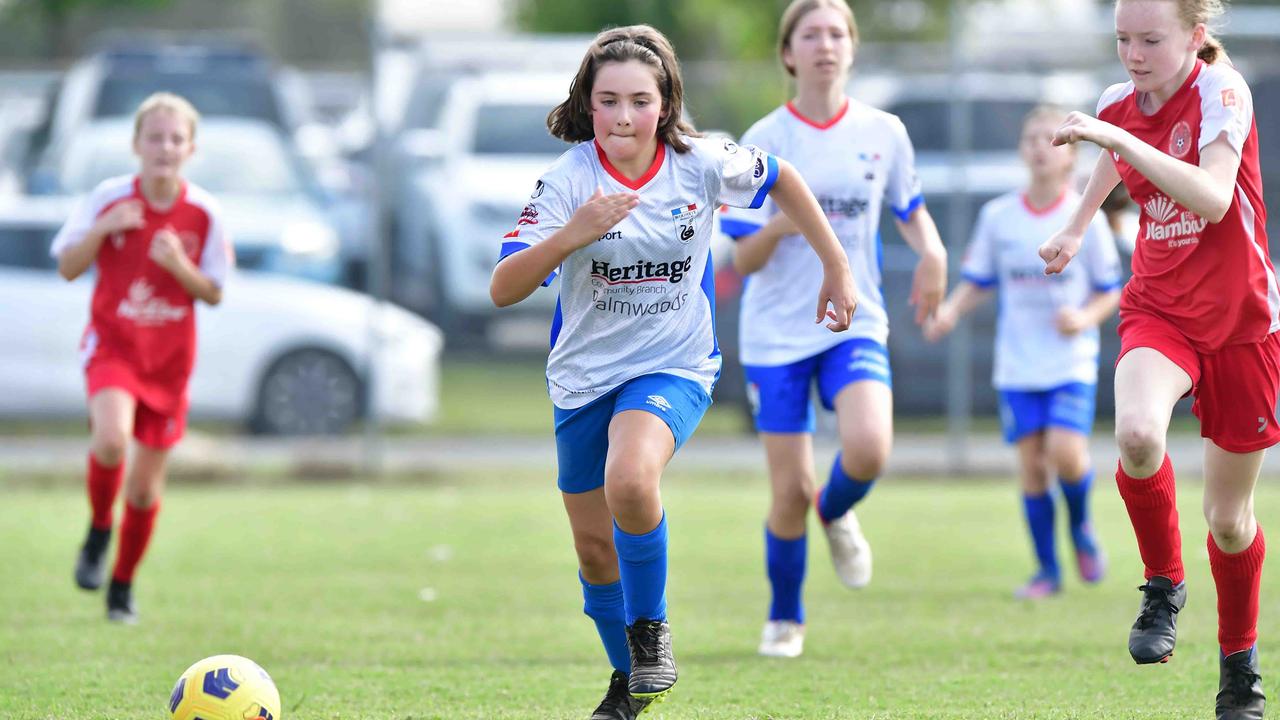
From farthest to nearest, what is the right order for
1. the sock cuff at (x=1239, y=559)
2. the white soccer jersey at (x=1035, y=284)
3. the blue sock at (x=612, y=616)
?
the white soccer jersey at (x=1035, y=284) → the blue sock at (x=612, y=616) → the sock cuff at (x=1239, y=559)

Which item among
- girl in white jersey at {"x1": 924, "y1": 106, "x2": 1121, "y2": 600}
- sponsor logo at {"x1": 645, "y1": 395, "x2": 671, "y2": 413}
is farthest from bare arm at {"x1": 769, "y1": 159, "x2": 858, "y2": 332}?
girl in white jersey at {"x1": 924, "y1": 106, "x2": 1121, "y2": 600}

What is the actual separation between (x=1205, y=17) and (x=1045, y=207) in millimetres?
3638

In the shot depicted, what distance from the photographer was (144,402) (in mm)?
7211

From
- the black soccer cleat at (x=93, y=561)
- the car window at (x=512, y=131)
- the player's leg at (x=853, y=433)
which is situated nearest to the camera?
the player's leg at (x=853, y=433)

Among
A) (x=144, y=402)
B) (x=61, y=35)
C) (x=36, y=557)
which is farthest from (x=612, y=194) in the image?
(x=61, y=35)

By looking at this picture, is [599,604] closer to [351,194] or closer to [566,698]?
[566,698]

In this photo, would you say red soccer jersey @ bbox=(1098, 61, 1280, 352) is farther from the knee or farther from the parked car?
the parked car

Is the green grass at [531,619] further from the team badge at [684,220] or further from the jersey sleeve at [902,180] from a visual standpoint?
the jersey sleeve at [902,180]

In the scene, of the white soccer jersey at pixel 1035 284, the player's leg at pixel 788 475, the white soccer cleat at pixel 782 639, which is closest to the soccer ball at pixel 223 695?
the white soccer cleat at pixel 782 639

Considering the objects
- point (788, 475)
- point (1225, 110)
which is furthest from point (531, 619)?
point (1225, 110)

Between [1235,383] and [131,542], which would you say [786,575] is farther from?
[131,542]

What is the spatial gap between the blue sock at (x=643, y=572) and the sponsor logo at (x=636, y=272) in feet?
2.20

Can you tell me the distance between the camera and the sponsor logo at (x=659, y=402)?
15.7 ft

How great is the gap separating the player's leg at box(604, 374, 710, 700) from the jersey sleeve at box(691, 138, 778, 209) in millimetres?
605
